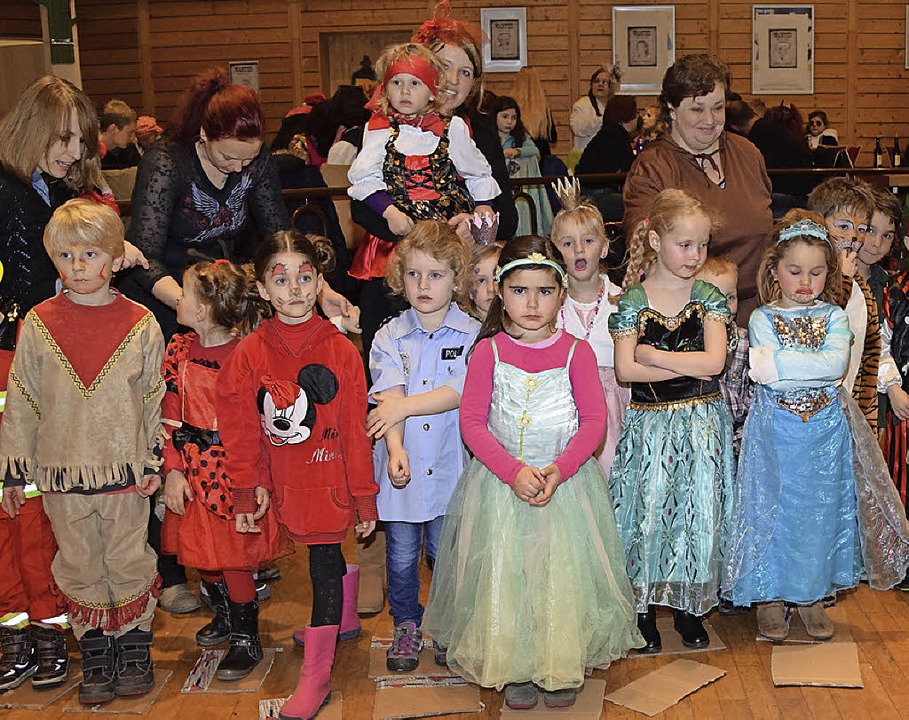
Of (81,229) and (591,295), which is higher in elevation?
(81,229)

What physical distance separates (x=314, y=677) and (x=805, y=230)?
191 cm

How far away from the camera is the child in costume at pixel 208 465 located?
3182mm

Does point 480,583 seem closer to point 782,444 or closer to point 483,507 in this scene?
point 483,507

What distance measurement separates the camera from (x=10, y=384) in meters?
3.02

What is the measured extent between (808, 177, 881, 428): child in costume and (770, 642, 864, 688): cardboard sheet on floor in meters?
0.74

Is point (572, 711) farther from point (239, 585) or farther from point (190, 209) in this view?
point (190, 209)

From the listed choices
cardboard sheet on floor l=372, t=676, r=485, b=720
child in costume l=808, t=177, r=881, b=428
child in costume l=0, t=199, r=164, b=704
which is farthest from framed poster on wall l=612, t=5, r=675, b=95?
cardboard sheet on floor l=372, t=676, r=485, b=720

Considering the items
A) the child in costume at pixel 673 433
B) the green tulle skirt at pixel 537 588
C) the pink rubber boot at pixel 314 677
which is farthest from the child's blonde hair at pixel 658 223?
the pink rubber boot at pixel 314 677

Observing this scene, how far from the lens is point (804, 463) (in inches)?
127

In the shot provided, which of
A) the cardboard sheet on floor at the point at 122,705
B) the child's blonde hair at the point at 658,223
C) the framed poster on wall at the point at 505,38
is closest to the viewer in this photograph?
the cardboard sheet on floor at the point at 122,705

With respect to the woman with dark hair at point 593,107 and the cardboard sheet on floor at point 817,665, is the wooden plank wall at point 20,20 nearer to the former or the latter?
the woman with dark hair at point 593,107

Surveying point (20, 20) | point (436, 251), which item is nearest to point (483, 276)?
point (436, 251)

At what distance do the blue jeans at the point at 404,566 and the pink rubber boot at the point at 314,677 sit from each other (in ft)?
0.94

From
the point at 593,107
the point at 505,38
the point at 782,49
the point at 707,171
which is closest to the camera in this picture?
the point at 707,171
